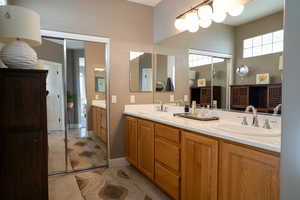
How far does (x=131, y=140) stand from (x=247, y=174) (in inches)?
72.0

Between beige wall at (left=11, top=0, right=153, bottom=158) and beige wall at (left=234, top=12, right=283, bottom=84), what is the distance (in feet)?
5.26

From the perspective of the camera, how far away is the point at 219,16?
1984 millimetres

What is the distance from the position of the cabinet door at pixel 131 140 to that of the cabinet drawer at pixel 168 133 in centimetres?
59

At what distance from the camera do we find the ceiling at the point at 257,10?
1.51 m

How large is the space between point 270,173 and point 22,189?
5.90 ft

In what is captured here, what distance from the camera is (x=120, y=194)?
6.72ft

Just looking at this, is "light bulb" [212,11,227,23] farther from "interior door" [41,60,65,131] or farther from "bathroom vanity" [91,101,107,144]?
"interior door" [41,60,65,131]

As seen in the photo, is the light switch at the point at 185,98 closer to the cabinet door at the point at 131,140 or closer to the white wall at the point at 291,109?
the cabinet door at the point at 131,140

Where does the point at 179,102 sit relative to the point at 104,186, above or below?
above

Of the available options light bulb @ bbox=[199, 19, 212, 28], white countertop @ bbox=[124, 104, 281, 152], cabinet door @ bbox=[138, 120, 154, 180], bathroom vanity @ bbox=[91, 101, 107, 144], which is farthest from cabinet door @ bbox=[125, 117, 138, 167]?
light bulb @ bbox=[199, 19, 212, 28]

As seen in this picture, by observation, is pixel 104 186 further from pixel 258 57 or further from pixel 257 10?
pixel 257 10

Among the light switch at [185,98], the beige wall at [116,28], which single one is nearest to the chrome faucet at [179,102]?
the light switch at [185,98]

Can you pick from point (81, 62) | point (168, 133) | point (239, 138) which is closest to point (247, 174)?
point (239, 138)

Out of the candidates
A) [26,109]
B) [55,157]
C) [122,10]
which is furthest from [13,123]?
[122,10]
